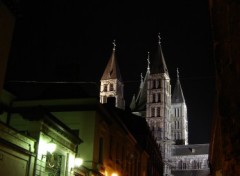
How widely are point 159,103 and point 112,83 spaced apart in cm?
1607

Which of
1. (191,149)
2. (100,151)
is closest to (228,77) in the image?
(100,151)

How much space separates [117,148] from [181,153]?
10285 centimetres

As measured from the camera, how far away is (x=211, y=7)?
3264 millimetres

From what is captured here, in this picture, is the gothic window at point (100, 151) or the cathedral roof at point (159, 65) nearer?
the gothic window at point (100, 151)

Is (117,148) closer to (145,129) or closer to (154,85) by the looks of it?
(145,129)

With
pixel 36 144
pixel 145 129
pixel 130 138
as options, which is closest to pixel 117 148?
pixel 130 138

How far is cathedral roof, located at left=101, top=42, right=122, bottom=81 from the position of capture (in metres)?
122

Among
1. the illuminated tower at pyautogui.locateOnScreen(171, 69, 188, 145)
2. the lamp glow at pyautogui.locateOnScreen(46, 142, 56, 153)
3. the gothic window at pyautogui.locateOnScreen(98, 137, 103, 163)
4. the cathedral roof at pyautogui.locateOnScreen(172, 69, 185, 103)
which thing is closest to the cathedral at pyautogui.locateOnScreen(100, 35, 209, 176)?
the illuminated tower at pyautogui.locateOnScreen(171, 69, 188, 145)

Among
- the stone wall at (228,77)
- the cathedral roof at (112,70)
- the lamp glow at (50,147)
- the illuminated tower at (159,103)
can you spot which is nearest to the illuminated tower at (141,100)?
the illuminated tower at (159,103)

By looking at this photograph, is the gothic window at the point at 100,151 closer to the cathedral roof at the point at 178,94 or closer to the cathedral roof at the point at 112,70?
the cathedral roof at the point at 112,70

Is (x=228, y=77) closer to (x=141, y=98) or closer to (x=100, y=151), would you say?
(x=100, y=151)

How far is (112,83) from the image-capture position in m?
122

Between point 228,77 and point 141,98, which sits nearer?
point 228,77

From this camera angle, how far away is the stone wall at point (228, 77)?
9.16ft
